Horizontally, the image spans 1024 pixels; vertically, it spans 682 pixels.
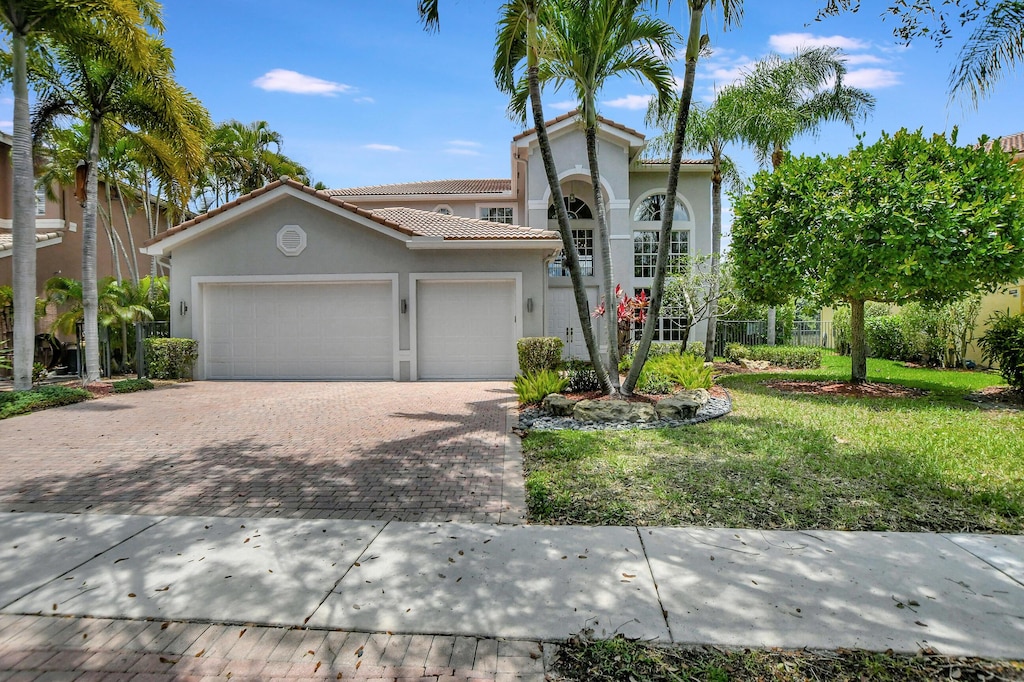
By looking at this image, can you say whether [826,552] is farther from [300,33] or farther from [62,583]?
[300,33]

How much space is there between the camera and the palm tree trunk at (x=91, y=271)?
40.8 feet

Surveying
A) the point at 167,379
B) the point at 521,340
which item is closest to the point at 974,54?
the point at 521,340

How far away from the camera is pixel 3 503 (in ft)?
16.4

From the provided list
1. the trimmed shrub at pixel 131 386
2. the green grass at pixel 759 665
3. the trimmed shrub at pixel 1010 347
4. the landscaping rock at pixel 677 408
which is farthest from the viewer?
the trimmed shrub at pixel 131 386

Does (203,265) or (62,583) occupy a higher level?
(203,265)

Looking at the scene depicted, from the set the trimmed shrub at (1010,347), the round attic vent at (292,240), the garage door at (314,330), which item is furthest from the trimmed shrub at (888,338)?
the round attic vent at (292,240)

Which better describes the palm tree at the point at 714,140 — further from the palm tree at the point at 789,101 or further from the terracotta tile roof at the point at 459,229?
the terracotta tile roof at the point at 459,229

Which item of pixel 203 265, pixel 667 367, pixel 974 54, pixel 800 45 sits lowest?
pixel 667 367

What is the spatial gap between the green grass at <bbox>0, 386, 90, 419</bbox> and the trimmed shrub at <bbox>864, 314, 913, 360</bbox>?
19781 mm

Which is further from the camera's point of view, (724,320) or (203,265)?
(724,320)

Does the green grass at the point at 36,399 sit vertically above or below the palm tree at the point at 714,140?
below

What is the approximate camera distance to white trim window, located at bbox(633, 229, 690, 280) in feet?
70.9

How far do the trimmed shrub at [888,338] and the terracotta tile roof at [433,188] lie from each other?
1362 centimetres

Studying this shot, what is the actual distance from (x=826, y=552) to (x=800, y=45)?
20.1 metres
